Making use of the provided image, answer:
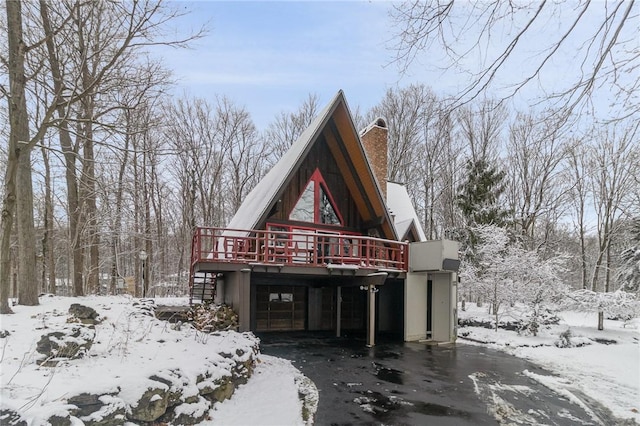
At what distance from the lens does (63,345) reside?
516 centimetres

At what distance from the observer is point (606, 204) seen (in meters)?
23.3

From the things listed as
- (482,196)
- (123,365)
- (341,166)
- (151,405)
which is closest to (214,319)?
(123,365)

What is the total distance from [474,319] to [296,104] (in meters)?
20.9

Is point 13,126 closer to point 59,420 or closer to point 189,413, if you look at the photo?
point 59,420

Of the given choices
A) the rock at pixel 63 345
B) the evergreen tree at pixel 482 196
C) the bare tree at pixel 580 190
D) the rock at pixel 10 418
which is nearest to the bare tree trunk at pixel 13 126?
the rock at pixel 63 345

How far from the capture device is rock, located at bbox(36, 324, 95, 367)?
16.4 feet

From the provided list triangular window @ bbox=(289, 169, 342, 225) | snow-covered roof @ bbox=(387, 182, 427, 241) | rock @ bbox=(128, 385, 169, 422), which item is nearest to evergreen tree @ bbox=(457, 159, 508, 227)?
snow-covered roof @ bbox=(387, 182, 427, 241)

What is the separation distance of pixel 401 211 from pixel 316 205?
203 inches

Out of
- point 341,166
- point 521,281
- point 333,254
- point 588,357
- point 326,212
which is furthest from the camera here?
point 521,281

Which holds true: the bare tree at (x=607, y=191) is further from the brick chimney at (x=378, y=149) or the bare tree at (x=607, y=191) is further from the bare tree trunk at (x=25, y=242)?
the bare tree trunk at (x=25, y=242)

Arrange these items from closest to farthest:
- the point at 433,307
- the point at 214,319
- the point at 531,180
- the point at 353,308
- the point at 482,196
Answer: the point at 214,319
the point at 433,307
the point at 353,308
the point at 482,196
the point at 531,180

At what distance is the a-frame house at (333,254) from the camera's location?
1208 cm

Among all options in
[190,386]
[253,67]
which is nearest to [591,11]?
[190,386]

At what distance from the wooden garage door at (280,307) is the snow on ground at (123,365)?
17.5 feet
